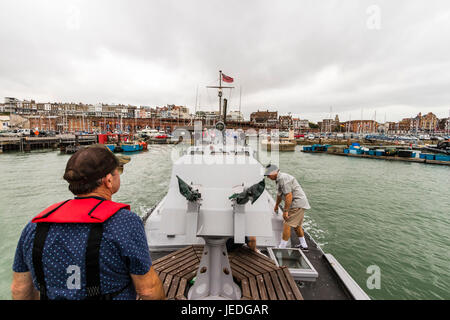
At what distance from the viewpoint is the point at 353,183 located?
1802 centimetres

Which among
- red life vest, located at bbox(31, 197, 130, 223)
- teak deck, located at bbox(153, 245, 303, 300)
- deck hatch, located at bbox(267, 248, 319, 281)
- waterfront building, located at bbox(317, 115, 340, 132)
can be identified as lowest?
deck hatch, located at bbox(267, 248, 319, 281)

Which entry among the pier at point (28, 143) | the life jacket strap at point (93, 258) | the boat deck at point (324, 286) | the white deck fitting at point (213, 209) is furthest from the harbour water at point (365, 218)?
the pier at point (28, 143)

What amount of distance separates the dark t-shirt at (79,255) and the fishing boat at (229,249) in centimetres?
123

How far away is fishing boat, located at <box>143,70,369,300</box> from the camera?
2834mm

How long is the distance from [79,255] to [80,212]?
271 mm

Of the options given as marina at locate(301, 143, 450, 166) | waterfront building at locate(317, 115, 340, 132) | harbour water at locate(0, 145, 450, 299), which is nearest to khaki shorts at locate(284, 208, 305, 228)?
harbour water at locate(0, 145, 450, 299)

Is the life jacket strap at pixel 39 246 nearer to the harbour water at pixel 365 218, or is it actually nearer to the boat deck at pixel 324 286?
the boat deck at pixel 324 286

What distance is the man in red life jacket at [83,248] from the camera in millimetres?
1259

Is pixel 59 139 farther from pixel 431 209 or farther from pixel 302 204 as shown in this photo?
pixel 431 209

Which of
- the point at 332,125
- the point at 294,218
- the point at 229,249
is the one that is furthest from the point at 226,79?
the point at 332,125

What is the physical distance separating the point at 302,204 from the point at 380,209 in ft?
33.0

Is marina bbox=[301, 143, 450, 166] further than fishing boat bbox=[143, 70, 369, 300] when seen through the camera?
Yes

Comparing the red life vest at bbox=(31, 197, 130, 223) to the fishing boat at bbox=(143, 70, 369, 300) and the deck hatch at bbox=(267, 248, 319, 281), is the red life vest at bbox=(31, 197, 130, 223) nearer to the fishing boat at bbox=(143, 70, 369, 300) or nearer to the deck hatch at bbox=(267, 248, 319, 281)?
the fishing boat at bbox=(143, 70, 369, 300)
